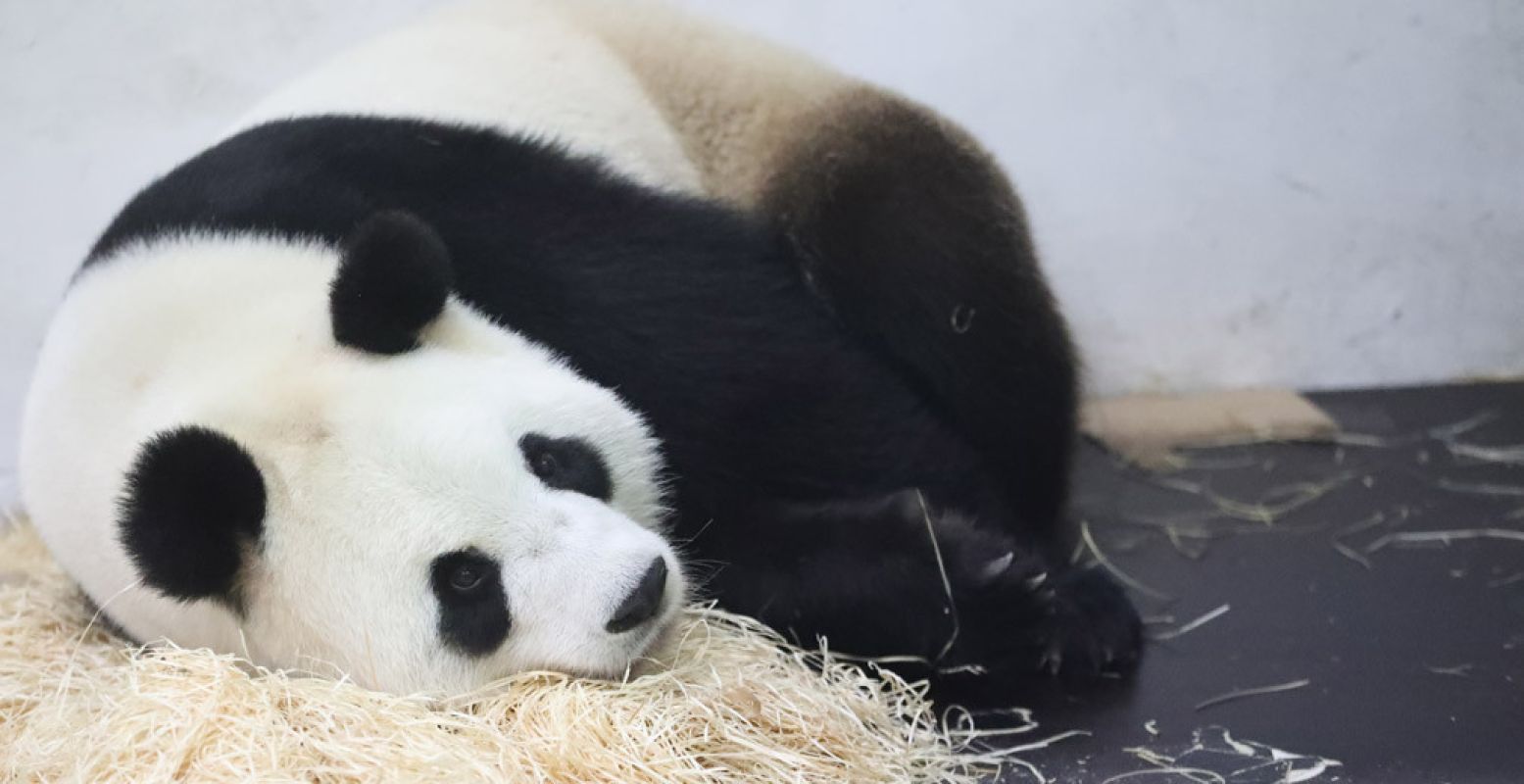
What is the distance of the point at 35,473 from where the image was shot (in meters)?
2.51

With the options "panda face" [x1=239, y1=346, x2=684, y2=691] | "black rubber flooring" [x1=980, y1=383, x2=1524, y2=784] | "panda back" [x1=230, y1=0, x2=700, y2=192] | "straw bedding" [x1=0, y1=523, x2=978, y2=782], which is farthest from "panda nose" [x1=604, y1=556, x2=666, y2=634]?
"panda back" [x1=230, y1=0, x2=700, y2=192]

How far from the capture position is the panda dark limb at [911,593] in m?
2.60

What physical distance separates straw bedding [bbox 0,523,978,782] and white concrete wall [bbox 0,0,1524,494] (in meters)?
2.16

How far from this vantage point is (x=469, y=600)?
206cm

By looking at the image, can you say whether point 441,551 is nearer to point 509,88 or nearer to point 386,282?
point 386,282

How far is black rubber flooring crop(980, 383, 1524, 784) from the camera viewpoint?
7.51 feet

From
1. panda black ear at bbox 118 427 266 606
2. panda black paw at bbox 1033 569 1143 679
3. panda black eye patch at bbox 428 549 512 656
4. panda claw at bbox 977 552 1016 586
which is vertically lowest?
panda black paw at bbox 1033 569 1143 679

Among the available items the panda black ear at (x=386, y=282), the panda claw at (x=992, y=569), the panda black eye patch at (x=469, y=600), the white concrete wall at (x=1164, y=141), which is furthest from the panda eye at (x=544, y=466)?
the white concrete wall at (x=1164, y=141)

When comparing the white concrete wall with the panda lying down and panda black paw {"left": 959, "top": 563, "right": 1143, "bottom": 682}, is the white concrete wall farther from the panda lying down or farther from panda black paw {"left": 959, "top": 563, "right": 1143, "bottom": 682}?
panda black paw {"left": 959, "top": 563, "right": 1143, "bottom": 682}

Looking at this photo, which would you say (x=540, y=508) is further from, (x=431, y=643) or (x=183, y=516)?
(x=183, y=516)

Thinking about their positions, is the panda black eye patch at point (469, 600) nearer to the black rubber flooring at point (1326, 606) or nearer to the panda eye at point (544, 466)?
the panda eye at point (544, 466)

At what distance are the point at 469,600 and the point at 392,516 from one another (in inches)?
7.1

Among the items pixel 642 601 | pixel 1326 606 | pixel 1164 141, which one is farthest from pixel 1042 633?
pixel 1164 141

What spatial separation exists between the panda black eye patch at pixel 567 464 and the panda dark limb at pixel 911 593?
0.44 m
